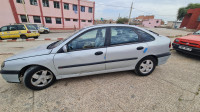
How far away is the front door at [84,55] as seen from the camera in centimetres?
205

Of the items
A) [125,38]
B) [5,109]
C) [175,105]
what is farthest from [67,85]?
[175,105]

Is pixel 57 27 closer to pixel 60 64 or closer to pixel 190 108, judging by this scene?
pixel 60 64

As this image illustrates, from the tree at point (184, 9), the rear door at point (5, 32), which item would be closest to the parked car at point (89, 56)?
the rear door at point (5, 32)

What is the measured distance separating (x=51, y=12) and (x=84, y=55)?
22.1 meters

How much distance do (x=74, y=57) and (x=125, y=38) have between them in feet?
4.53

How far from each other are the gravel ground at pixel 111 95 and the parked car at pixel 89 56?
11.5 inches

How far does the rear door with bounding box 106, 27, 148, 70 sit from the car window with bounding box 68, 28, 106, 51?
247 millimetres

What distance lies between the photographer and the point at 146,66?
2643mm

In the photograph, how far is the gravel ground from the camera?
1.74 metres

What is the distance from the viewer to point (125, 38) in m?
2.39

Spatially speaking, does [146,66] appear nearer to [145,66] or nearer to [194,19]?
[145,66]

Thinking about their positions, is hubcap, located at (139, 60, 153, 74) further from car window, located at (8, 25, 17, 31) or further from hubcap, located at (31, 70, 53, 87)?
car window, located at (8, 25, 17, 31)

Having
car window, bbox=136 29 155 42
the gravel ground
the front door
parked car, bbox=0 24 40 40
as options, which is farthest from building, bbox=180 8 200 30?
parked car, bbox=0 24 40 40

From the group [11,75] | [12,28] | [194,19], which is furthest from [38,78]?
[194,19]
